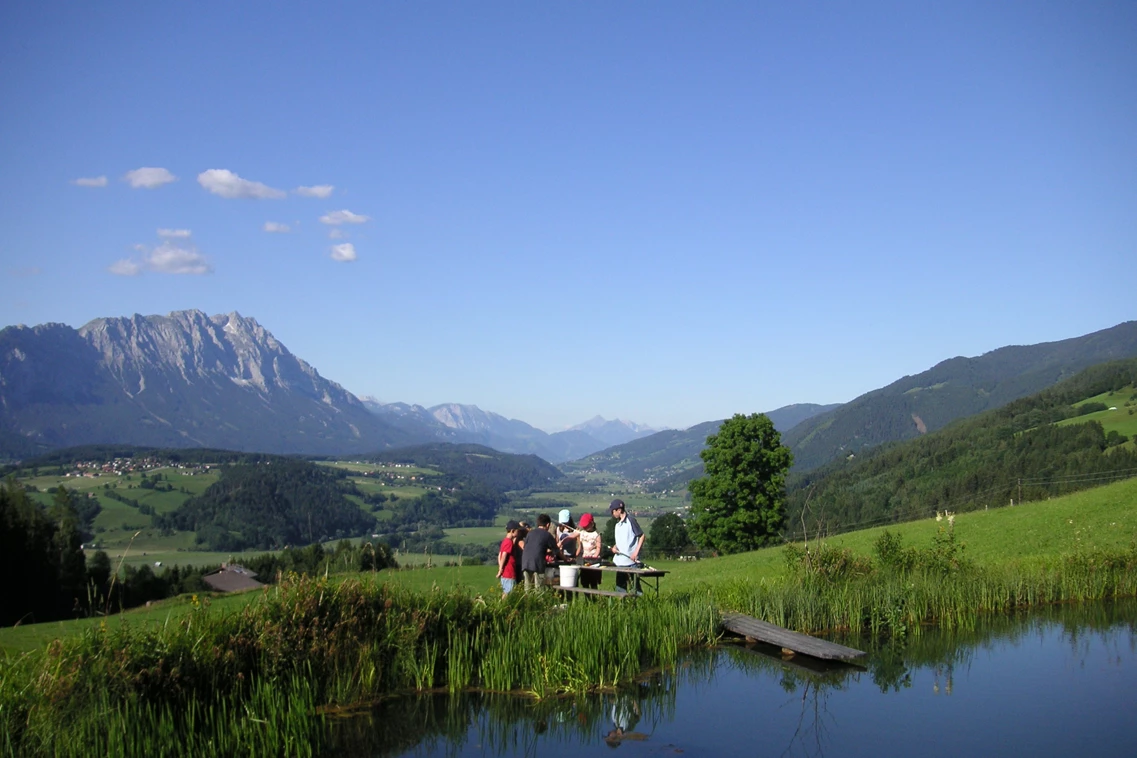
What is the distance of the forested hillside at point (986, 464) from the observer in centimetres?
6912

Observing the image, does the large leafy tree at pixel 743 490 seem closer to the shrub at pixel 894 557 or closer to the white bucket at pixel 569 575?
the shrub at pixel 894 557

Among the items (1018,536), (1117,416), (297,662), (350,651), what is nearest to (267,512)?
(1117,416)

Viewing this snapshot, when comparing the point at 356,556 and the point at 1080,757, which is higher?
the point at 356,556

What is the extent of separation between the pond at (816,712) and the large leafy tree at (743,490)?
37507 mm

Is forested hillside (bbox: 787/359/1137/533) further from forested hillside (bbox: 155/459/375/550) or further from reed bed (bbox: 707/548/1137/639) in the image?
forested hillside (bbox: 155/459/375/550)

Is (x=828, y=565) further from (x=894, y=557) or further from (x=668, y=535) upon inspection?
(x=668, y=535)

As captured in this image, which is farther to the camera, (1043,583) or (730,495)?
(730,495)

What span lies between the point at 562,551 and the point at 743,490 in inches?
1439

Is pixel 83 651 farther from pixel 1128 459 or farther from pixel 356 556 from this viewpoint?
pixel 1128 459

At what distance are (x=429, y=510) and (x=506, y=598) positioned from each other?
188 metres

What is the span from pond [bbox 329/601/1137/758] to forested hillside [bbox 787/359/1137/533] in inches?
1577

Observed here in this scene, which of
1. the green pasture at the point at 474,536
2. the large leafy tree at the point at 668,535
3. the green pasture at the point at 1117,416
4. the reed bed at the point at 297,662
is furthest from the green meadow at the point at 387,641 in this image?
the green pasture at the point at 474,536

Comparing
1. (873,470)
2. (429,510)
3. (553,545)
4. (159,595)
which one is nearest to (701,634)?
(553,545)

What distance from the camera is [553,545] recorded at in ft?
50.6
